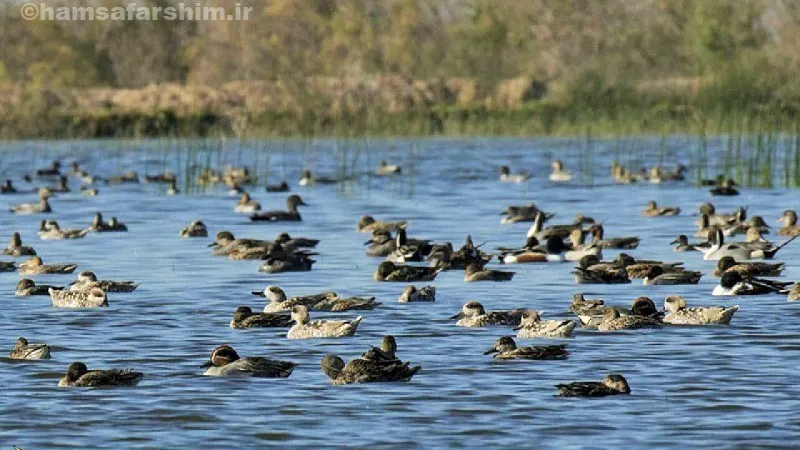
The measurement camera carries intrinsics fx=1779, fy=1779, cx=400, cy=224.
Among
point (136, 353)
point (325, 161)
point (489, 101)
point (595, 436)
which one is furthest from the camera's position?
point (489, 101)

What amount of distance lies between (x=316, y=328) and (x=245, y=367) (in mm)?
3239

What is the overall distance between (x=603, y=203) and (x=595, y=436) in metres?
32.6

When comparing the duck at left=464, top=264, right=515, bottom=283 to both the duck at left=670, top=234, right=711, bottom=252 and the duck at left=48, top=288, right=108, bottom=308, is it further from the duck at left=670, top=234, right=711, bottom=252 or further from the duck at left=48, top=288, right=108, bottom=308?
the duck at left=48, top=288, right=108, bottom=308

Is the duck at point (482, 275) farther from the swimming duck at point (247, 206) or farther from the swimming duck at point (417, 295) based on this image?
the swimming duck at point (247, 206)

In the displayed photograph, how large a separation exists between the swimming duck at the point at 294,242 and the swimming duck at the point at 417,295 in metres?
7.82

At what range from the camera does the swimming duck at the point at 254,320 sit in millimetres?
21500

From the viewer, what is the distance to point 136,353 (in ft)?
63.8

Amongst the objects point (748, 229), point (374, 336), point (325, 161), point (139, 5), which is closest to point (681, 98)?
point (325, 161)

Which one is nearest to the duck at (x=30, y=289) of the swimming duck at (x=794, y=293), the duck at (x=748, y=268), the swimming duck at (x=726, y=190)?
the duck at (x=748, y=268)

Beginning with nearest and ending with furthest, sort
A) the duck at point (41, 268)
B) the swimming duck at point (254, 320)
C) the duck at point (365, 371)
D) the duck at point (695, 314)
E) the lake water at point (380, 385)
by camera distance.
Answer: the lake water at point (380, 385), the duck at point (365, 371), the duck at point (695, 314), the swimming duck at point (254, 320), the duck at point (41, 268)

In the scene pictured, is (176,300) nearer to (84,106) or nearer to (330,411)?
(330,411)

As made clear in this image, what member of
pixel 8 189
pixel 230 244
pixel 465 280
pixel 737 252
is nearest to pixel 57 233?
pixel 230 244

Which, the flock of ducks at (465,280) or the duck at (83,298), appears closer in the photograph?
the flock of ducks at (465,280)

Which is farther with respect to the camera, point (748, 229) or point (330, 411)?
point (748, 229)
